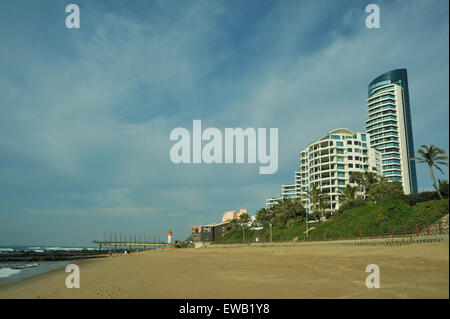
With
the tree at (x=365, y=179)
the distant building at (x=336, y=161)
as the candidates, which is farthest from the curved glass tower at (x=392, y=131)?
the tree at (x=365, y=179)

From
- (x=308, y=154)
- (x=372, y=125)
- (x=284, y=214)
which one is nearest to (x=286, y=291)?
(x=284, y=214)

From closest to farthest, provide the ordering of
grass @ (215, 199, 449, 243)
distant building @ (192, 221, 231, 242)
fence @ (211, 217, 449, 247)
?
fence @ (211, 217, 449, 247) < grass @ (215, 199, 449, 243) < distant building @ (192, 221, 231, 242)

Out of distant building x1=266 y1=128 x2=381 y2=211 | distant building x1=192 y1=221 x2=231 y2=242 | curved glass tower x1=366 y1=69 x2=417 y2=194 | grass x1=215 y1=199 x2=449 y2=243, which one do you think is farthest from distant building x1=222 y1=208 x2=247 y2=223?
grass x1=215 y1=199 x2=449 y2=243

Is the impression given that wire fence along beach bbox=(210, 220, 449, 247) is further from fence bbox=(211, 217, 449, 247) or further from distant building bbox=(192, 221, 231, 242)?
distant building bbox=(192, 221, 231, 242)

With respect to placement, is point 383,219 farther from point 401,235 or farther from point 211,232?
point 211,232

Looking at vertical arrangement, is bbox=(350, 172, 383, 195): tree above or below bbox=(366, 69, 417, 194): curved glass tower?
below

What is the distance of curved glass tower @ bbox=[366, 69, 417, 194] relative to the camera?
422 feet

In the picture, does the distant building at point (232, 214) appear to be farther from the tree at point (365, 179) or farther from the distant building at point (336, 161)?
the tree at point (365, 179)

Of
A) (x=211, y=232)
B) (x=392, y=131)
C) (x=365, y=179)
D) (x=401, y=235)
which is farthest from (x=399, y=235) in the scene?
(x=392, y=131)

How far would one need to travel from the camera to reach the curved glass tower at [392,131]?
12862cm

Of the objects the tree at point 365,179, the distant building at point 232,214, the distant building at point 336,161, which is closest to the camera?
the tree at point 365,179

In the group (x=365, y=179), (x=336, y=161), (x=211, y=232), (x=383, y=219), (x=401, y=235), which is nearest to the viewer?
(x=401, y=235)

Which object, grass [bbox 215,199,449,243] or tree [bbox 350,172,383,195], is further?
tree [bbox 350,172,383,195]

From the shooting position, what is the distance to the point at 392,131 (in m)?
138
